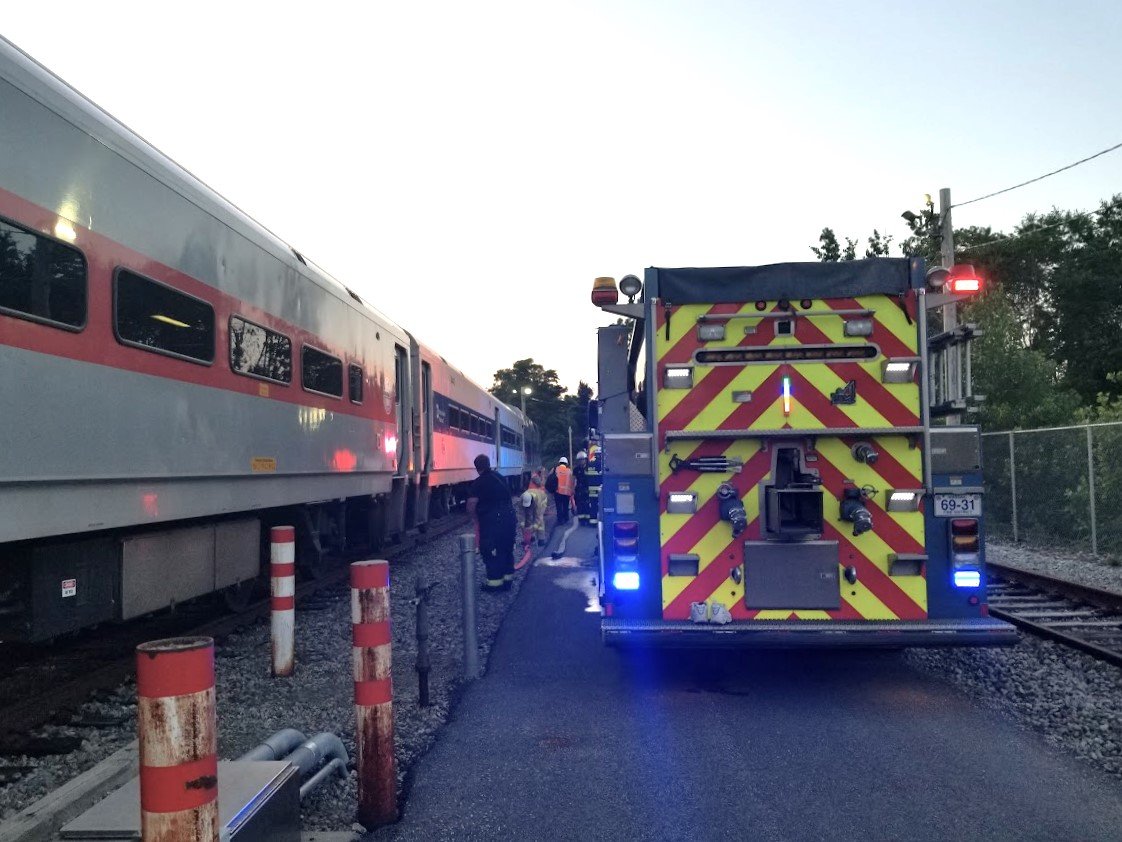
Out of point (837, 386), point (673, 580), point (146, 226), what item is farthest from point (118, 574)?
point (837, 386)

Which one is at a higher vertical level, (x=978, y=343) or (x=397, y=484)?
(x=978, y=343)

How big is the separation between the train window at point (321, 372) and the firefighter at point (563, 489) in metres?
8.90

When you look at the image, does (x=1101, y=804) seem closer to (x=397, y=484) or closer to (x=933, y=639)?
(x=933, y=639)

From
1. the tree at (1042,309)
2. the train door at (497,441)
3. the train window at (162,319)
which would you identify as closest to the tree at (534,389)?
the tree at (1042,309)

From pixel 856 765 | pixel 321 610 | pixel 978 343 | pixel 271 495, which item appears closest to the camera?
pixel 856 765

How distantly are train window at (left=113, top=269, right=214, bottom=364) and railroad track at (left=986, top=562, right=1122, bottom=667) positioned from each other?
22.0ft

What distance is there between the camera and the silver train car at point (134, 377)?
4910 mm

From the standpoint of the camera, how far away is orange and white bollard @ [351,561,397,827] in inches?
149

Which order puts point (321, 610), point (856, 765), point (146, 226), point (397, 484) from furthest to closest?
1. point (397, 484)
2. point (321, 610)
3. point (146, 226)
4. point (856, 765)

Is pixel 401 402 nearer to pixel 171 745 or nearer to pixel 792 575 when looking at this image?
pixel 792 575

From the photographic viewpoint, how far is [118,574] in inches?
239

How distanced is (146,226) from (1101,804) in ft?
20.2

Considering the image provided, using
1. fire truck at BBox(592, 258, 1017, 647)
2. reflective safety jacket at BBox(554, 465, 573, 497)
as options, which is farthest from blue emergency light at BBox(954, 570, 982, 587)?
reflective safety jacket at BBox(554, 465, 573, 497)

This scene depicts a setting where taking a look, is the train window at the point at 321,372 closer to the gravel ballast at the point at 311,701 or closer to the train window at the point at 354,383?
the train window at the point at 354,383
